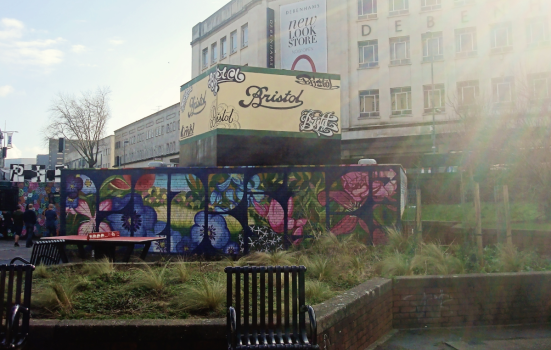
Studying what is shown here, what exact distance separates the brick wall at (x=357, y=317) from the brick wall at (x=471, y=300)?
0.28m

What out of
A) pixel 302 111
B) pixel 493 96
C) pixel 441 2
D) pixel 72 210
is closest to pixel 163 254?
pixel 72 210

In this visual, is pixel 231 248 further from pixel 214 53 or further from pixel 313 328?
pixel 214 53

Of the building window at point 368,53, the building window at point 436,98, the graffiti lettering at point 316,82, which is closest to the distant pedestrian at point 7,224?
the graffiti lettering at point 316,82

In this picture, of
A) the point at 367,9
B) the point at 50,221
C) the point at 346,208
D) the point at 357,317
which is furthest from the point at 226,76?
the point at 367,9

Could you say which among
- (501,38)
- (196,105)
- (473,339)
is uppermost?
(501,38)

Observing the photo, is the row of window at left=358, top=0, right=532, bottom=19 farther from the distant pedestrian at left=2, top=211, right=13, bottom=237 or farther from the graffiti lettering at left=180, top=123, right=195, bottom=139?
the distant pedestrian at left=2, top=211, right=13, bottom=237

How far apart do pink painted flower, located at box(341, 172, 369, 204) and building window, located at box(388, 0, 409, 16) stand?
22.8m

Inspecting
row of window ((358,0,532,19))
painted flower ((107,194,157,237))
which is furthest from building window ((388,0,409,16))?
painted flower ((107,194,157,237))

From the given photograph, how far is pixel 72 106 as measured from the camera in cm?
4959

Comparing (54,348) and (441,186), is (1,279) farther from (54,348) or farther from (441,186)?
(441,186)

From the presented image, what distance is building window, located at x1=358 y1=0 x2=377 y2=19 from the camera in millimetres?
33438

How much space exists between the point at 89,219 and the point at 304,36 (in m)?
25.8

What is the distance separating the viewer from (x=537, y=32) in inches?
1141

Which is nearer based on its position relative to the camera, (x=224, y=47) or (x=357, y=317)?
(x=357, y=317)
